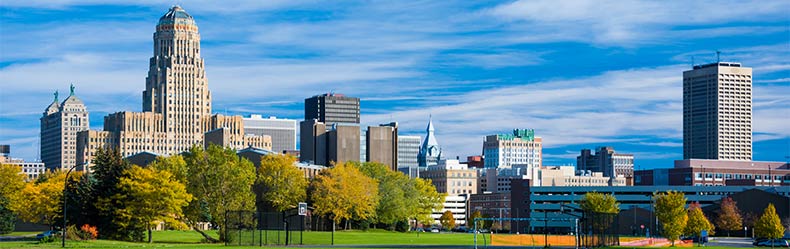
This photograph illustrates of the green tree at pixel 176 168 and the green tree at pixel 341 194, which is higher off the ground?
the green tree at pixel 176 168

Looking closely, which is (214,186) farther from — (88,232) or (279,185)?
(279,185)

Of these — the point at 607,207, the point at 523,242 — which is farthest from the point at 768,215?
the point at 607,207

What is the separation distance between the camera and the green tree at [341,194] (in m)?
163

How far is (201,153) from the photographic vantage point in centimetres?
12075

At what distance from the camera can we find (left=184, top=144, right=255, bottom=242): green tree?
11888cm

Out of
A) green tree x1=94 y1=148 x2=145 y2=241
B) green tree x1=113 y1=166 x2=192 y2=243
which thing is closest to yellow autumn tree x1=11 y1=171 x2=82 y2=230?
green tree x1=94 y1=148 x2=145 y2=241

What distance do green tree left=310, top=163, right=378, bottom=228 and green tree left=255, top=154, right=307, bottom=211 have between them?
212 cm

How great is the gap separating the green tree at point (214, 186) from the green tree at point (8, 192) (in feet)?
82.6

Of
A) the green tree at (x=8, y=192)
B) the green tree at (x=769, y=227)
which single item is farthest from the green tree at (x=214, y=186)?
the green tree at (x=769, y=227)

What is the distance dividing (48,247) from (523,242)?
48.5 metres

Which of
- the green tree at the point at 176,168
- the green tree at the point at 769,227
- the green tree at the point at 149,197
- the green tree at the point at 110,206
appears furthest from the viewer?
the green tree at the point at 769,227

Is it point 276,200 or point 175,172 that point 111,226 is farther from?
point 276,200

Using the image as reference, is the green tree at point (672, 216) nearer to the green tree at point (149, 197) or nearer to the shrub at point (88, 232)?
the green tree at point (149, 197)

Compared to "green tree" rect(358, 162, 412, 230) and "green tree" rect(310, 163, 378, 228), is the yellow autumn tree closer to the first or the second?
"green tree" rect(310, 163, 378, 228)
